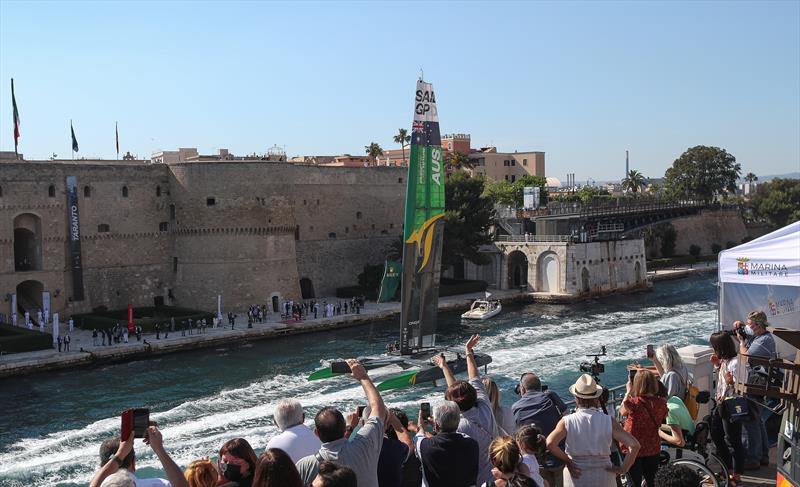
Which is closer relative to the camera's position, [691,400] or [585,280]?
[691,400]

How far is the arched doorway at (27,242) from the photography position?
131ft

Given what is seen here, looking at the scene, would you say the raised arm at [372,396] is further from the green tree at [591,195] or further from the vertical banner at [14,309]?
the green tree at [591,195]

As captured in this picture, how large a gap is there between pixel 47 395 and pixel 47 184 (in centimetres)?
1548

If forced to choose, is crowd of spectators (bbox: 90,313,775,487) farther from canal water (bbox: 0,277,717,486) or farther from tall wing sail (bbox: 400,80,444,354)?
tall wing sail (bbox: 400,80,444,354)

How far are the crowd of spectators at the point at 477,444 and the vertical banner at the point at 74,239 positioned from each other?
3683cm

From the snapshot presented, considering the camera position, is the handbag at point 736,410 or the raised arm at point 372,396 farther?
the handbag at point 736,410

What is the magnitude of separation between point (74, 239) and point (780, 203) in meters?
73.4

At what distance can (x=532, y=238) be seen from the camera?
54500 millimetres

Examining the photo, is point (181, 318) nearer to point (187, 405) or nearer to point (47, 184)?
point (47, 184)

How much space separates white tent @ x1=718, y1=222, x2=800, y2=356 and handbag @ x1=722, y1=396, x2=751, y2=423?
414 centimetres

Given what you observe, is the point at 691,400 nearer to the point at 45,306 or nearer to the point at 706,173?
the point at 45,306

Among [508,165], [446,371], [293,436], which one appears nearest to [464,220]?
[446,371]

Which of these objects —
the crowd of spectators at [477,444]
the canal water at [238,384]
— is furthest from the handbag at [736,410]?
the canal water at [238,384]

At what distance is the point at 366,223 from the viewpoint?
5431 centimetres
